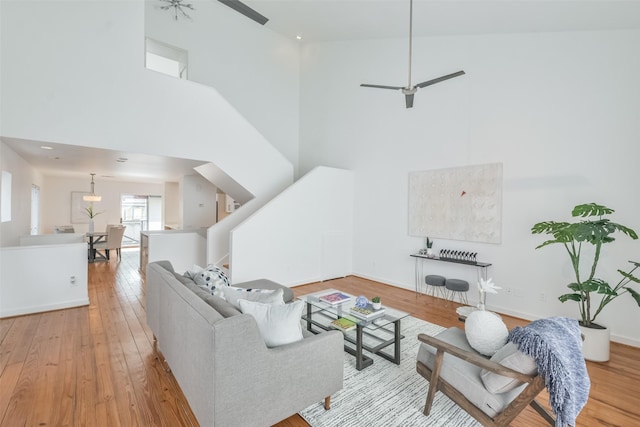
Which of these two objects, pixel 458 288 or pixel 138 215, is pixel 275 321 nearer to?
pixel 458 288

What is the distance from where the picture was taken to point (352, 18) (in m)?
5.58

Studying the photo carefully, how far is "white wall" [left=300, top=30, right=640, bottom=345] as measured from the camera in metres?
3.44

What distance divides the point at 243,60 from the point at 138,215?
25.0 feet

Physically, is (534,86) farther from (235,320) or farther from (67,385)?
(67,385)

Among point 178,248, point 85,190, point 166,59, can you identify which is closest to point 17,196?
point 178,248

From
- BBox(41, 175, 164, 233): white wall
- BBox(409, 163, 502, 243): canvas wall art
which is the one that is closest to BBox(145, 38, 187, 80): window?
BBox(41, 175, 164, 233): white wall

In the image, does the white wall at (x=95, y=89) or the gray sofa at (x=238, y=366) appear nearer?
the gray sofa at (x=238, y=366)

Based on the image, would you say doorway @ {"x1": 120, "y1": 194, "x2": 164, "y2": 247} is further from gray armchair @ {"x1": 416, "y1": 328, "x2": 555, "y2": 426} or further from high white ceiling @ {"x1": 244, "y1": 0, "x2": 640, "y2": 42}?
gray armchair @ {"x1": 416, "y1": 328, "x2": 555, "y2": 426}

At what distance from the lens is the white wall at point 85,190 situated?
9.23m

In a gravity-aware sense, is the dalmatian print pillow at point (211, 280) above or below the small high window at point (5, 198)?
below

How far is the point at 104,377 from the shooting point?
251 cm

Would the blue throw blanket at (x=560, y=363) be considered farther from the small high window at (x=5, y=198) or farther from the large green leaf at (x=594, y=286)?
the small high window at (x=5, y=198)

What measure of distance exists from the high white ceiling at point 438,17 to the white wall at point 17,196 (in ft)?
15.8

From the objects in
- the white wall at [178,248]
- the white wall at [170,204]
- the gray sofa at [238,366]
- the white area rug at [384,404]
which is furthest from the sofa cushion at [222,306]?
the white wall at [170,204]
